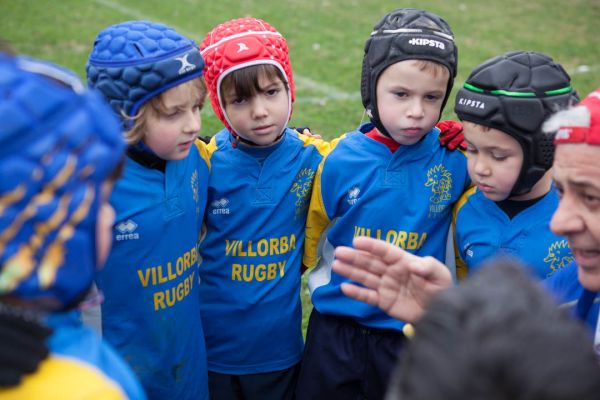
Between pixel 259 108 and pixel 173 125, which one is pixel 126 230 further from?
pixel 259 108

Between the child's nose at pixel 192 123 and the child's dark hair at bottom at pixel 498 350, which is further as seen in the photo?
the child's nose at pixel 192 123

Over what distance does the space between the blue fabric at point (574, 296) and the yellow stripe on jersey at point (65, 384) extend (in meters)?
Result: 1.44

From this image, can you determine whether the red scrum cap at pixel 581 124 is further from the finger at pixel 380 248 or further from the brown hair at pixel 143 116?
the brown hair at pixel 143 116

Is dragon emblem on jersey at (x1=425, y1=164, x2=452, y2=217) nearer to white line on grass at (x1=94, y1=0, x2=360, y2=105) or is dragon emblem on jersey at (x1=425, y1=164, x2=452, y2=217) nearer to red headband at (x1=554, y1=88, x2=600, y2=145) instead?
red headband at (x1=554, y1=88, x2=600, y2=145)

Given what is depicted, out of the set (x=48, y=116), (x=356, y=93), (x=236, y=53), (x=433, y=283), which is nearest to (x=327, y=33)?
(x=356, y=93)

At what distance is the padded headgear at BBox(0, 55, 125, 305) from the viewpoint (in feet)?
4.39

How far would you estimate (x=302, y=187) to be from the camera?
10.6ft

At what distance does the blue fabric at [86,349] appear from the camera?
158 centimetres

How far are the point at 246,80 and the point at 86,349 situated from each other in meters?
1.78

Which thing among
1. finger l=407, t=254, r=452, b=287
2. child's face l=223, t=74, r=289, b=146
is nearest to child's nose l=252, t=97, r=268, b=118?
child's face l=223, t=74, r=289, b=146

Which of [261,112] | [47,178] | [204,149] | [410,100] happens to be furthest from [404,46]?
[47,178]

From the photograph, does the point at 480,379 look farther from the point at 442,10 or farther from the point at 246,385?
the point at 442,10

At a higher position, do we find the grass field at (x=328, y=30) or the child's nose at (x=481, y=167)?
the child's nose at (x=481, y=167)

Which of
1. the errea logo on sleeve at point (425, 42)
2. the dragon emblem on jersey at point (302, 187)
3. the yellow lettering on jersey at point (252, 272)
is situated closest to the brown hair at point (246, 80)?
the dragon emblem on jersey at point (302, 187)
